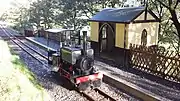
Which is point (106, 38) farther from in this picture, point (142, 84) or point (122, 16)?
point (142, 84)

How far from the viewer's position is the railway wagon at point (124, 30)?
13203 millimetres

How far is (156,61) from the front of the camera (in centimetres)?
1119

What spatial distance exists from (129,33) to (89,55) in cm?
448

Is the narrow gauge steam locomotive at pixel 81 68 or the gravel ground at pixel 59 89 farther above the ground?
the narrow gauge steam locomotive at pixel 81 68

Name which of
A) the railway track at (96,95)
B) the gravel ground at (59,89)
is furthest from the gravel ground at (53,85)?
the railway track at (96,95)

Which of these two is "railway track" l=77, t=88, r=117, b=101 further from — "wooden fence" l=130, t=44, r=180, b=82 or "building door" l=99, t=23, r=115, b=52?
"building door" l=99, t=23, r=115, b=52

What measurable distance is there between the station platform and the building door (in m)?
3.47

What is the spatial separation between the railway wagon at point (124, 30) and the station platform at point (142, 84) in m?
1.80

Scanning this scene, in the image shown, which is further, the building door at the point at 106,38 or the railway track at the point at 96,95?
the building door at the point at 106,38

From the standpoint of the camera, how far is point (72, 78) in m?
9.00

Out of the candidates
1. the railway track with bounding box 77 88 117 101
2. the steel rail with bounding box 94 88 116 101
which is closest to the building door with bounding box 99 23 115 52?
the steel rail with bounding box 94 88 116 101

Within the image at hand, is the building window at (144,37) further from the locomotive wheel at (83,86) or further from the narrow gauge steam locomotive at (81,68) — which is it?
the locomotive wheel at (83,86)

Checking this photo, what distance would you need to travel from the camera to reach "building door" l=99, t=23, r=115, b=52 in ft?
50.7

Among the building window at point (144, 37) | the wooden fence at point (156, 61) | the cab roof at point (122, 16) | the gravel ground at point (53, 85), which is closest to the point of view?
the gravel ground at point (53, 85)
